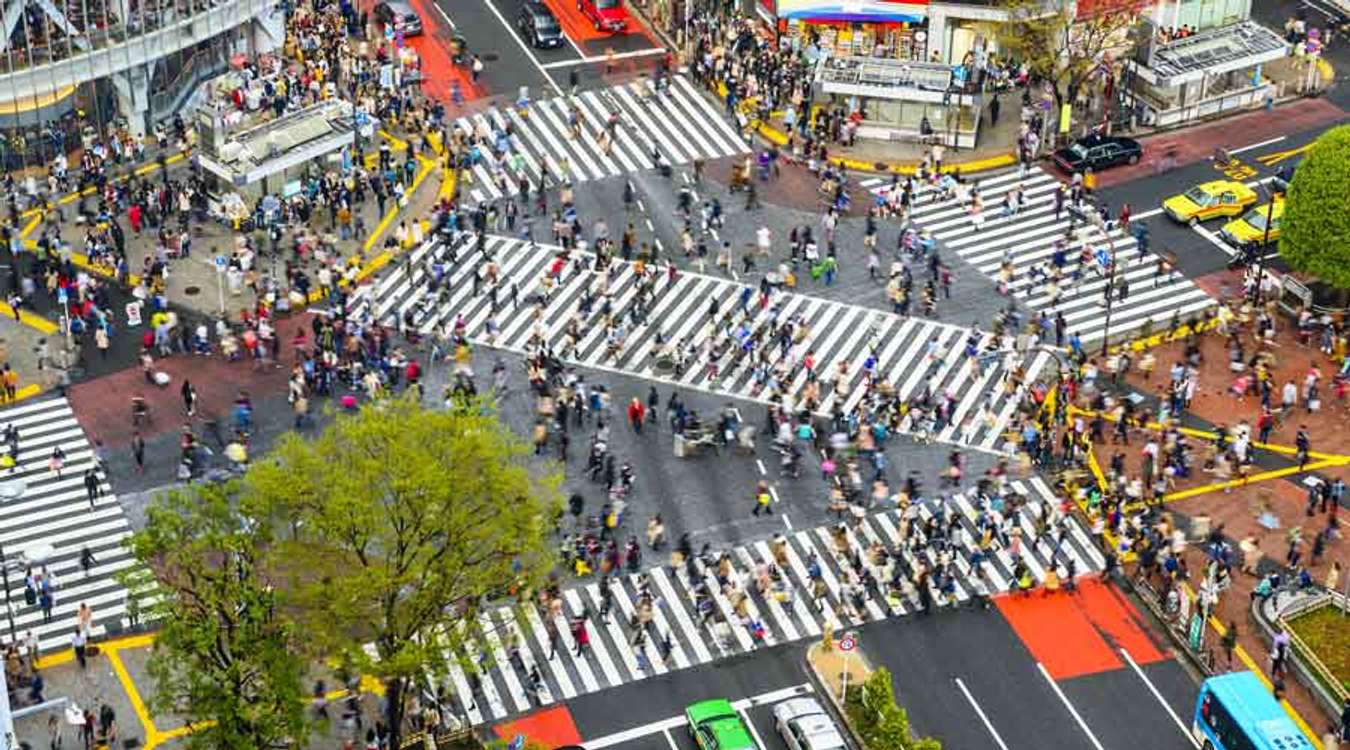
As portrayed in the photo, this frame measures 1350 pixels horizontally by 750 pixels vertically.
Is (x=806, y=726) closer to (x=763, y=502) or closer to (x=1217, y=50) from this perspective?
(x=763, y=502)

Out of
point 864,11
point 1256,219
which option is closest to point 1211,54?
point 1256,219

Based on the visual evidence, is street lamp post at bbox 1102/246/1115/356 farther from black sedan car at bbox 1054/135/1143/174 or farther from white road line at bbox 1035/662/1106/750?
white road line at bbox 1035/662/1106/750

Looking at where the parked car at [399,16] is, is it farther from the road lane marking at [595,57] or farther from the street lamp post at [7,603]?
the street lamp post at [7,603]

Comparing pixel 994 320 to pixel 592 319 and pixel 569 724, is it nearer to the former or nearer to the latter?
pixel 592 319

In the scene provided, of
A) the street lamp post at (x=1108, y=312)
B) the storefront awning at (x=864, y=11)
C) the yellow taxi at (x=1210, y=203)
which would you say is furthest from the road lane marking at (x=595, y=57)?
the street lamp post at (x=1108, y=312)

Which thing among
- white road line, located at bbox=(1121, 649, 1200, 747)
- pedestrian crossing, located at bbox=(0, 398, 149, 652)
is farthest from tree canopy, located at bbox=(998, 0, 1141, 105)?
pedestrian crossing, located at bbox=(0, 398, 149, 652)
